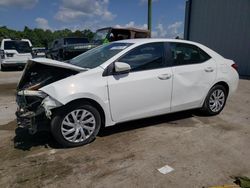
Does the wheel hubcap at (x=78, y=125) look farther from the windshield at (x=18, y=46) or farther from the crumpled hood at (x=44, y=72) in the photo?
the windshield at (x=18, y=46)

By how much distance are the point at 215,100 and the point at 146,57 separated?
200 cm

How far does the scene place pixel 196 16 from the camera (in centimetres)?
1561

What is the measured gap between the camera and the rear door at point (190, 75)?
4664 mm

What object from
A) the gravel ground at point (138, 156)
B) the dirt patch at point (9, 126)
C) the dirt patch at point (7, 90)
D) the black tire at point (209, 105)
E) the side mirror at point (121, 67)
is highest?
the side mirror at point (121, 67)

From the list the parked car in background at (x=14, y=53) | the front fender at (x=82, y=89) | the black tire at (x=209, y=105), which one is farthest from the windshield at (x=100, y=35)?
the front fender at (x=82, y=89)

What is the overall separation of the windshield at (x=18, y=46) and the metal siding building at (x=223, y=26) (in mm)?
10225

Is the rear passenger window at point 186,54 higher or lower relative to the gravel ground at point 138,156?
higher

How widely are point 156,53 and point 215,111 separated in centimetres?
200

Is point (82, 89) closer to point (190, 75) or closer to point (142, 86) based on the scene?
point (142, 86)

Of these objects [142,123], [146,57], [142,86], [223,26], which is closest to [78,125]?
[142,86]

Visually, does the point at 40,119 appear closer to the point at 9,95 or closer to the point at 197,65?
the point at 197,65

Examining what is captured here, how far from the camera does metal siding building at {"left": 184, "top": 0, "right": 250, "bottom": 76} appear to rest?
12469 millimetres

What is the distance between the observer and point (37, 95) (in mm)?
3674

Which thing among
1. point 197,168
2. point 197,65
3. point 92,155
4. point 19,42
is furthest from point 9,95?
point 19,42
